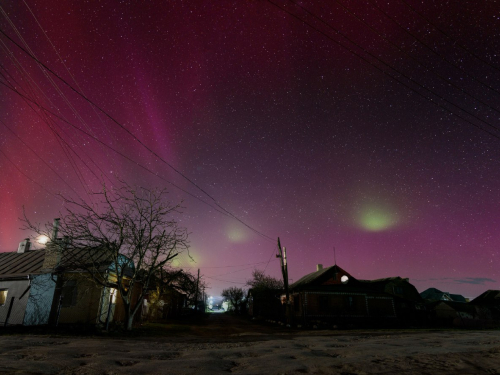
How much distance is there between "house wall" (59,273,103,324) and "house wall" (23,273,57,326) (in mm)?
783

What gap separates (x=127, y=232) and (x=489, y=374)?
16.0 meters

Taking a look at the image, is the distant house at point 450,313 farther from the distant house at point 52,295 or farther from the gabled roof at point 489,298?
the distant house at point 52,295

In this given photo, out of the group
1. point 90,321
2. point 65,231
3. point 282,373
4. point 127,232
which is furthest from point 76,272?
point 282,373

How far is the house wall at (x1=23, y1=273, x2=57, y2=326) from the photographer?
1695 cm

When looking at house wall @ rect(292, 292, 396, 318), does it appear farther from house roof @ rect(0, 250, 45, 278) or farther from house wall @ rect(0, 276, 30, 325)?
house roof @ rect(0, 250, 45, 278)

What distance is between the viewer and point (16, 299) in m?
17.2

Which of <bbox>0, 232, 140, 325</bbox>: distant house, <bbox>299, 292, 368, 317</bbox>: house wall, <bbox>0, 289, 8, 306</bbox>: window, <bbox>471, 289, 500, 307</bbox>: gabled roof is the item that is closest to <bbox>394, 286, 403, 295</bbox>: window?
<bbox>299, 292, 368, 317</bbox>: house wall

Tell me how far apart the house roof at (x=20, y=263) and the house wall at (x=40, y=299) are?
1006 millimetres

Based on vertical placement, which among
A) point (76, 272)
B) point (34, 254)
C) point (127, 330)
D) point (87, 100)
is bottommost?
point (127, 330)

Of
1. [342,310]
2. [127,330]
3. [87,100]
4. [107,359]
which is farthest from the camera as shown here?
[342,310]

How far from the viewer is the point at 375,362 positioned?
624cm

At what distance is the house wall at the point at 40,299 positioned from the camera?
55.6 feet

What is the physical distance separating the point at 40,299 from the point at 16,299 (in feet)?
4.33

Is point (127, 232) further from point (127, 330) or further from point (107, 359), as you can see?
point (107, 359)
